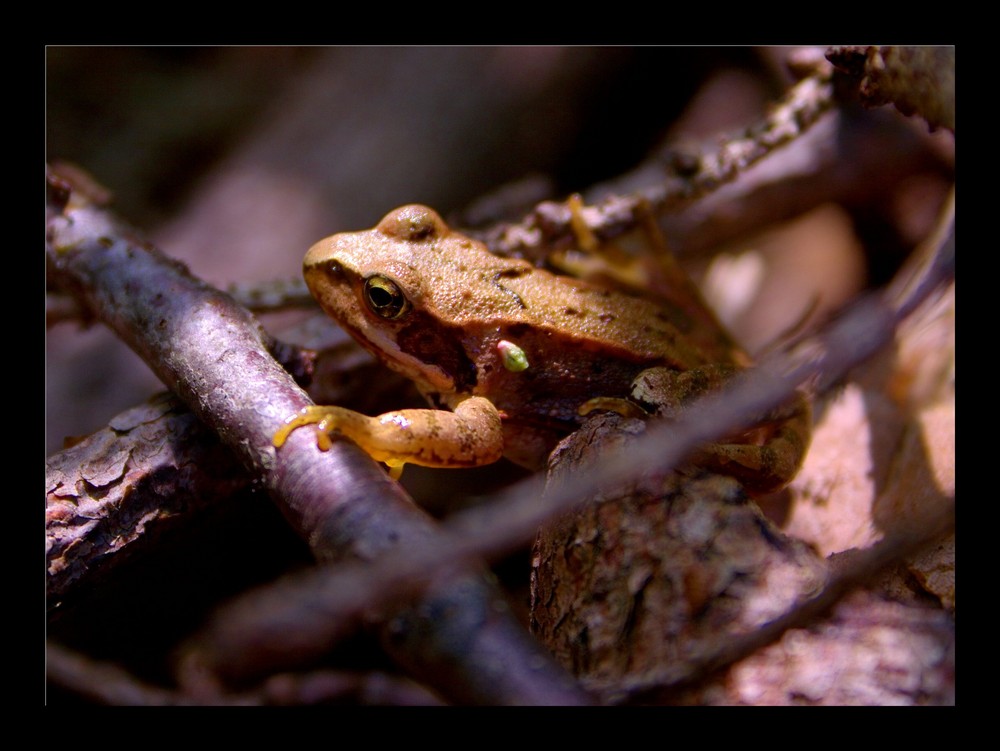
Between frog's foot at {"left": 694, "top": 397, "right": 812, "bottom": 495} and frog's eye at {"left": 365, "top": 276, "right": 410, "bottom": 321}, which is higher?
frog's eye at {"left": 365, "top": 276, "right": 410, "bottom": 321}

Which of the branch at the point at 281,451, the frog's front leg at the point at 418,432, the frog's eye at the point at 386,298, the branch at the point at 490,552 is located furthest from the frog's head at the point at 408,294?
the branch at the point at 490,552

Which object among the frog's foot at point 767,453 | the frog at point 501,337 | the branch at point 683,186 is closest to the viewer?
the frog's foot at point 767,453

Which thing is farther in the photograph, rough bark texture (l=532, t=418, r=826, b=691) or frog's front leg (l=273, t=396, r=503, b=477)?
frog's front leg (l=273, t=396, r=503, b=477)

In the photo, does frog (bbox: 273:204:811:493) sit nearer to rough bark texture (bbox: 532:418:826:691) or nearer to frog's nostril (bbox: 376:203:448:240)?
frog's nostril (bbox: 376:203:448:240)

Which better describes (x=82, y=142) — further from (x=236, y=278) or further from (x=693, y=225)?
(x=693, y=225)

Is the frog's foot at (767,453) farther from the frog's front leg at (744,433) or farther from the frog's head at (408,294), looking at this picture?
the frog's head at (408,294)

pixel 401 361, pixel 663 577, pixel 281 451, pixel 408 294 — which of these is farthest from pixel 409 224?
pixel 663 577

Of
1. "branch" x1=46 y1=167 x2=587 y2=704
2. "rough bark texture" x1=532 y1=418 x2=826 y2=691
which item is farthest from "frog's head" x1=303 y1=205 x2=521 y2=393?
"rough bark texture" x1=532 y1=418 x2=826 y2=691

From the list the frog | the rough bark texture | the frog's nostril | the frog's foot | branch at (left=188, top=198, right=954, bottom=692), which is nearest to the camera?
branch at (left=188, top=198, right=954, bottom=692)
